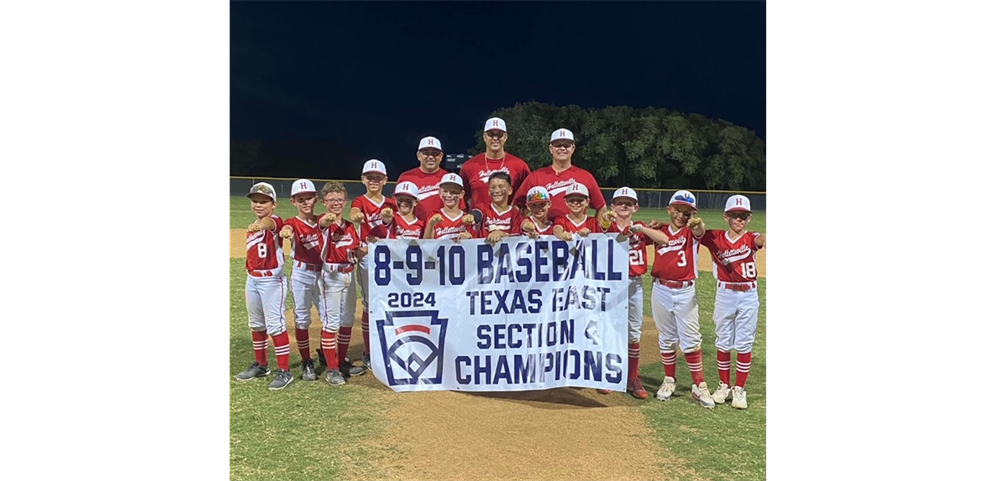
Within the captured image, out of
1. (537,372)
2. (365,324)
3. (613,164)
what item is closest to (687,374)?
(537,372)

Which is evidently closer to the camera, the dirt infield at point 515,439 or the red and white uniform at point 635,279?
the dirt infield at point 515,439

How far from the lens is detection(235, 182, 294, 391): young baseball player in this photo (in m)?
6.14

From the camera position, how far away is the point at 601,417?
18.7 feet

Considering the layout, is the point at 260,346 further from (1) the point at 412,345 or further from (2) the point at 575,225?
(2) the point at 575,225

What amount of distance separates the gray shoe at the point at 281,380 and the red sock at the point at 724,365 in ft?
15.2

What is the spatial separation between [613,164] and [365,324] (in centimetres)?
3789

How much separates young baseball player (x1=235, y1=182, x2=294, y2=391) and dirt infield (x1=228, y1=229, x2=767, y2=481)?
1003 millimetres

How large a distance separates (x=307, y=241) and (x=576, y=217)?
116 inches

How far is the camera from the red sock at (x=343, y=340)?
6.77m

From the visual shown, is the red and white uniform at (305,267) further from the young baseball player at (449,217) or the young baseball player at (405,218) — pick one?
the young baseball player at (449,217)

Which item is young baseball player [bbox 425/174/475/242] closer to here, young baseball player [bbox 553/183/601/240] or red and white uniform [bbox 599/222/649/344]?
young baseball player [bbox 553/183/601/240]

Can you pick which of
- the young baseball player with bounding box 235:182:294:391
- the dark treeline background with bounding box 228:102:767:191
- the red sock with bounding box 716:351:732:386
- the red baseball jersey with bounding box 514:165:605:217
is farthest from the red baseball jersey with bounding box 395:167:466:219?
the dark treeline background with bounding box 228:102:767:191

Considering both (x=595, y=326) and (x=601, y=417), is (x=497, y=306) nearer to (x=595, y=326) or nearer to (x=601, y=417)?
(x=595, y=326)

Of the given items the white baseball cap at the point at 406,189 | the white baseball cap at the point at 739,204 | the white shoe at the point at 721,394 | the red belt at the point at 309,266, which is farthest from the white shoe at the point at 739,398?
the red belt at the point at 309,266
